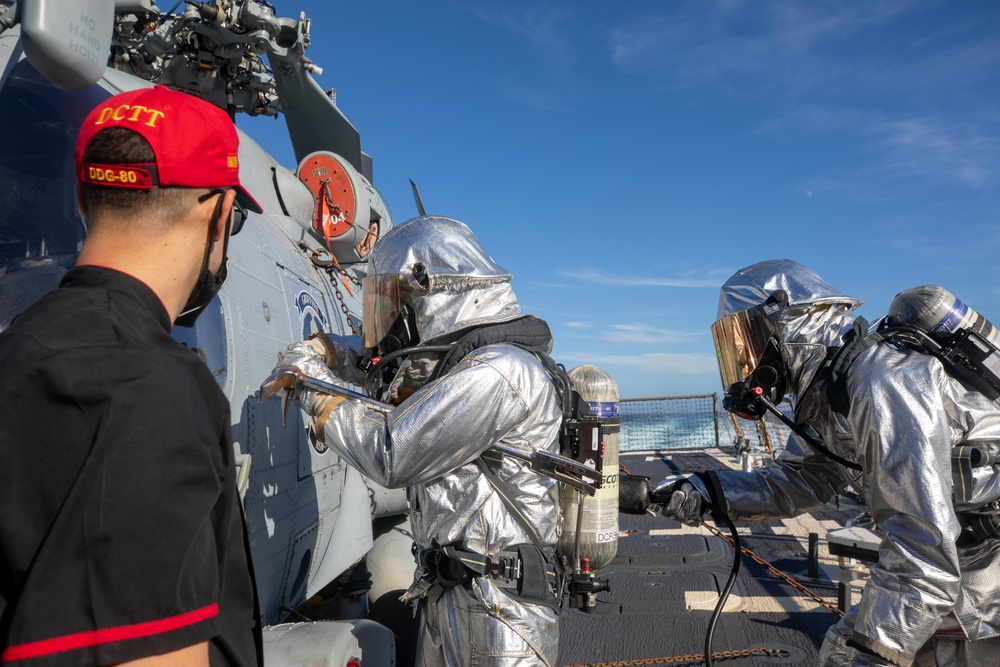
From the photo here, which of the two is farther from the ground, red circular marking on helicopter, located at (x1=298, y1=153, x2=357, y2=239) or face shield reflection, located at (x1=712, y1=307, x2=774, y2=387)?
red circular marking on helicopter, located at (x1=298, y1=153, x2=357, y2=239)

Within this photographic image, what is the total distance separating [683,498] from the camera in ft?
11.2

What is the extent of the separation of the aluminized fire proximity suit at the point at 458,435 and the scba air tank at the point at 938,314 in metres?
1.52

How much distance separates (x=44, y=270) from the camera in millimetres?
2033

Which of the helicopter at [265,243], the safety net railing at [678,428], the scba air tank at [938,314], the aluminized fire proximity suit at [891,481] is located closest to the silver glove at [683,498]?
the aluminized fire proximity suit at [891,481]

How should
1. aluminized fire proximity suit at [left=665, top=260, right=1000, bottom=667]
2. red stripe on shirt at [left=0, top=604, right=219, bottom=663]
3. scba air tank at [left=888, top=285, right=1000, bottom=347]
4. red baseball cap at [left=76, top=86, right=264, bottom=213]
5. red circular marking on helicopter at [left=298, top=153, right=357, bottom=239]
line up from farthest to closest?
red circular marking on helicopter at [left=298, top=153, right=357, bottom=239]
scba air tank at [left=888, top=285, right=1000, bottom=347]
aluminized fire proximity suit at [left=665, top=260, right=1000, bottom=667]
red baseball cap at [left=76, top=86, right=264, bottom=213]
red stripe on shirt at [left=0, top=604, right=219, bottom=663]

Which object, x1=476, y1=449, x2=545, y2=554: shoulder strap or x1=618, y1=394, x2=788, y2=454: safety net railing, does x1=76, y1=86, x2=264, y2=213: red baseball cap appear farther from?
x1=618, y1=394, x2=788, y2=454: safety net railing

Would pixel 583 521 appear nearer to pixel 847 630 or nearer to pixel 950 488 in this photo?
pixel 847 630

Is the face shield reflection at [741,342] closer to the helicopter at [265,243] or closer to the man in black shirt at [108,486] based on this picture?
the helicopter at [265,243]

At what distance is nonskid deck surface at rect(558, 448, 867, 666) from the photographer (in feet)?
15.9

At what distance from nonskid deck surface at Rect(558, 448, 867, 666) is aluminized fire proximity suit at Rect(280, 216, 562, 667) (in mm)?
2492

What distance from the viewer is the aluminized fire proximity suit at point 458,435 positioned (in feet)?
7.93

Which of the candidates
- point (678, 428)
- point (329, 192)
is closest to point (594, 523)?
point (329, 192)

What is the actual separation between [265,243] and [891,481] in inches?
122

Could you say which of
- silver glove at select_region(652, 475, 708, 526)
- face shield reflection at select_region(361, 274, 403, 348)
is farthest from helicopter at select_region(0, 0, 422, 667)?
silver glove at select_region(652, 475, 708, 526)
